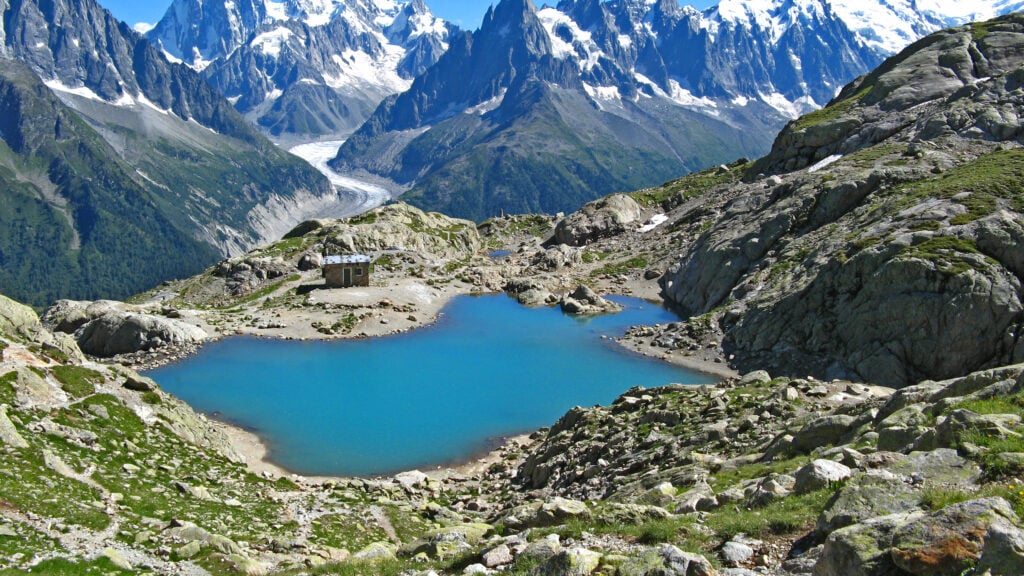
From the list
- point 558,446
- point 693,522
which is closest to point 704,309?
point 558,446

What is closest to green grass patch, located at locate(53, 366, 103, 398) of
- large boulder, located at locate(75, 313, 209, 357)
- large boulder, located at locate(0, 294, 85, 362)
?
large boulder, located at locate(0, 294, 85, 362)

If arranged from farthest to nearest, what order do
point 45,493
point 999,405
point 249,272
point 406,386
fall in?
point 249,272 → point 406,386 → point 45,493 → point 999,405

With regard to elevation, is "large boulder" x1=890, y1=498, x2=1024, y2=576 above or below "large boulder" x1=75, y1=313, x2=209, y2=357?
above

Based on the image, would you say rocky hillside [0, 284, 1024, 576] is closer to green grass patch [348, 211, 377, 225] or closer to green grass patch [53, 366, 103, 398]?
green grass patch [53, 366, 103, 398]

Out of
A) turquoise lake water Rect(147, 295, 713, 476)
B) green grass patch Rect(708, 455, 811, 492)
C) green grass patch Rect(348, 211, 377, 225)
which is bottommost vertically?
turquoise lake water Rect(147, 295, 713, 476)

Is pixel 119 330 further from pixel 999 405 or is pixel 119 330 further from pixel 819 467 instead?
pixel 999 405

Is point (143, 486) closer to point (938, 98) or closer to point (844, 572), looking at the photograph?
point (844, 572)

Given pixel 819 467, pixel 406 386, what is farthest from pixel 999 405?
pixel 406 386
